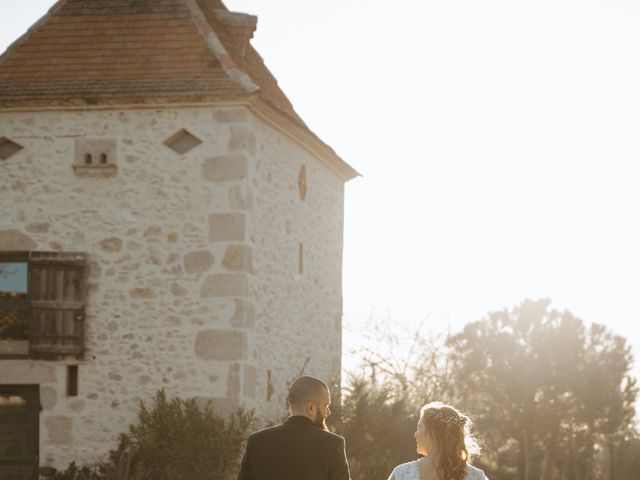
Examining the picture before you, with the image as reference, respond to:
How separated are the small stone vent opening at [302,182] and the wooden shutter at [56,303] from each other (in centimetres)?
439

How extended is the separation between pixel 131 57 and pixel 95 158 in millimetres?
1835

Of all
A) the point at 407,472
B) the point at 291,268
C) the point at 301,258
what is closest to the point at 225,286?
the point at 291,268

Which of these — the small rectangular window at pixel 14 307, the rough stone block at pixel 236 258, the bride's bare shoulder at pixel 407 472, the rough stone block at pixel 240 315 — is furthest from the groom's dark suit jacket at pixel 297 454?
the small rectangular window at pixel 14 307

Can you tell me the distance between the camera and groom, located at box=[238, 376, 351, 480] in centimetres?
698

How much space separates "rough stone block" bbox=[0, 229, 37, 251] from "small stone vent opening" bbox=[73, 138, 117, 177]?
127cm

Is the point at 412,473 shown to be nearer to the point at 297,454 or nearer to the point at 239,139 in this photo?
the point at 297,454

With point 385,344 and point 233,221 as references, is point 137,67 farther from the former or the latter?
point 385,344

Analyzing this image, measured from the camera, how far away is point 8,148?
18.0m

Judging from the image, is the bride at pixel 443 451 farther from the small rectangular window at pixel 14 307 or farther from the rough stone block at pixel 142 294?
the small rectangular window at pixel 14 307

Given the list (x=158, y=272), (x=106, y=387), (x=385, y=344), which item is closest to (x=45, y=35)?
(x=158, y=272)

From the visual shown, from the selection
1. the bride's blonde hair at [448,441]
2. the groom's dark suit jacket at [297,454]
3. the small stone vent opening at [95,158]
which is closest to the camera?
the bride's blonde hair at [448,441]

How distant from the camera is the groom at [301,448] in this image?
6.98 m

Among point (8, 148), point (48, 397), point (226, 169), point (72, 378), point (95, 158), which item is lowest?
point (48, 397)

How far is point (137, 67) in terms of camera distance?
18125mm
